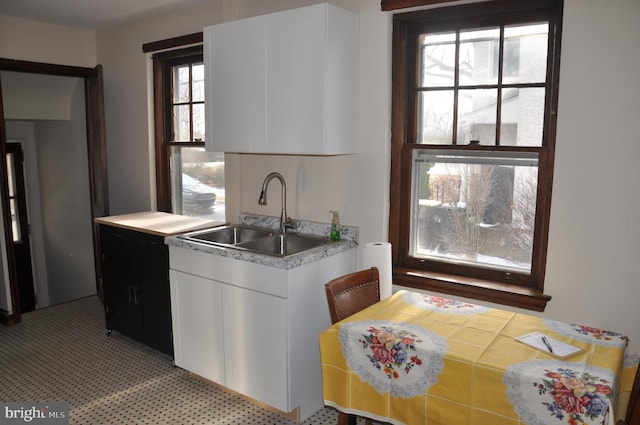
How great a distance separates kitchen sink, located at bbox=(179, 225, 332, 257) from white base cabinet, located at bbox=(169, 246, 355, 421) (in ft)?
0.67

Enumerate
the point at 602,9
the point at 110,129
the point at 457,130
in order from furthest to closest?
the point at 110,129, the point at 457,130, the point at 602,9

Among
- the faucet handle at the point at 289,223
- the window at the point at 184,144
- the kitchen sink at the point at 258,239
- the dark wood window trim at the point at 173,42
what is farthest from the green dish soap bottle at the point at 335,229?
the dark wood window trim at the point at 173,42

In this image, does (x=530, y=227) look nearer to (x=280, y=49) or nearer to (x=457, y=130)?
(x=457, y=130)

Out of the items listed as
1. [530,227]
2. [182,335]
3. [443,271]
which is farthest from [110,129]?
[530,227]

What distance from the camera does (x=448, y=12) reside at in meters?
2.73

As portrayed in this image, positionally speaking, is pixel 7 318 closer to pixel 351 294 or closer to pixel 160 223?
pixel 160 223

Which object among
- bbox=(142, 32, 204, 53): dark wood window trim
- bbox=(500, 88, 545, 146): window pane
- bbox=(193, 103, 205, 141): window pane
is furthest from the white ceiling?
bbox=(500, 88, 545, 146): window pane

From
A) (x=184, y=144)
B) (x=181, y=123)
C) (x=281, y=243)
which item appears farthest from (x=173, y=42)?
(x=281, y=243)

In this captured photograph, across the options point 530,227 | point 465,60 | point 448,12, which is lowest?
point 530,227

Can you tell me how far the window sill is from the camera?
254 cm

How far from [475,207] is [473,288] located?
Answer: 0.45 m

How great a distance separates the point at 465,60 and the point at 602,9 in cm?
70

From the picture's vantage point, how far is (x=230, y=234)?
11.7 ft

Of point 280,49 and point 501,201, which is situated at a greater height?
point 280,49
